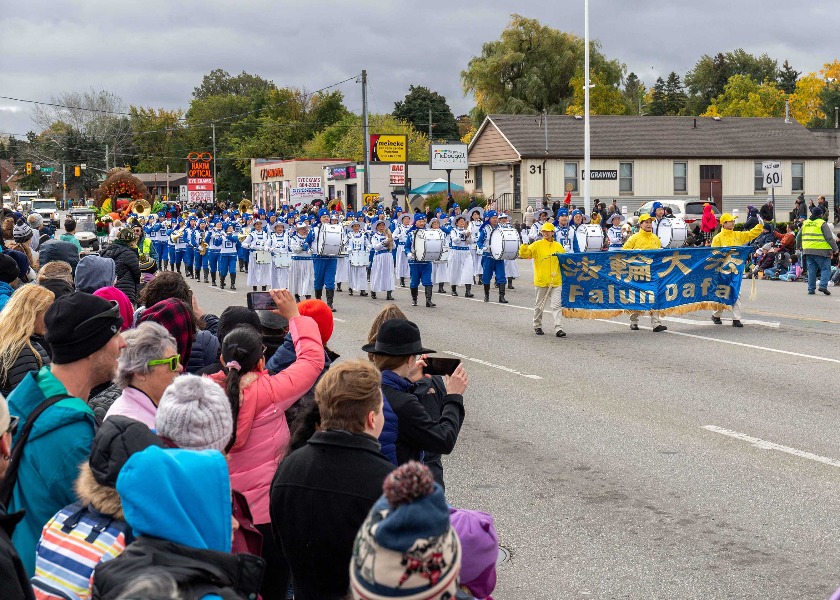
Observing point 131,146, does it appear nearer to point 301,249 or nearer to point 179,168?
point 179,168

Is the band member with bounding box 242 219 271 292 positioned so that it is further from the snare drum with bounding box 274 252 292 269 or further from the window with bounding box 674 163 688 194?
the window with bounding box 674 163 688 194

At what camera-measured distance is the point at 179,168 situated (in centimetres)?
13288

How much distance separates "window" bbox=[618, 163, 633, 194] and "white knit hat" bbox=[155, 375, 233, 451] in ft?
186

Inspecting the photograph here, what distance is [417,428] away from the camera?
5062 millimetres

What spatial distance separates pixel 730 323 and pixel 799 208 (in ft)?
58.6

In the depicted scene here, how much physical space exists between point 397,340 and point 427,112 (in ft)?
344

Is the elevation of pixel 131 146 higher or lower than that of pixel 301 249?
higher

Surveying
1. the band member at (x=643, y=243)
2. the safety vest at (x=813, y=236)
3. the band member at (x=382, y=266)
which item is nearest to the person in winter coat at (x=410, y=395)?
the band member at (x=643, y=243)

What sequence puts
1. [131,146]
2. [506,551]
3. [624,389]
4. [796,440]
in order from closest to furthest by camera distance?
[506,551], [796,440], [624,389], [131,146]

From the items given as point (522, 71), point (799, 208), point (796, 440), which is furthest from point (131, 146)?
point (796, 440)

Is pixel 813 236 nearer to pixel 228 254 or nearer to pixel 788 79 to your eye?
pixel 228 254

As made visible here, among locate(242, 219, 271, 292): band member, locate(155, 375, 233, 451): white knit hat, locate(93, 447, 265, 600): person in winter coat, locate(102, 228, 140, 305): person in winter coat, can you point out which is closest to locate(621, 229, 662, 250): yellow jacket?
locate(102, 228, 140, 305): person in winter coat

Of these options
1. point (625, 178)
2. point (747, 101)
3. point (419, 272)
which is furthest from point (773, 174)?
point (747, 101)

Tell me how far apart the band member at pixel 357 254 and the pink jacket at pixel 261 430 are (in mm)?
21242
